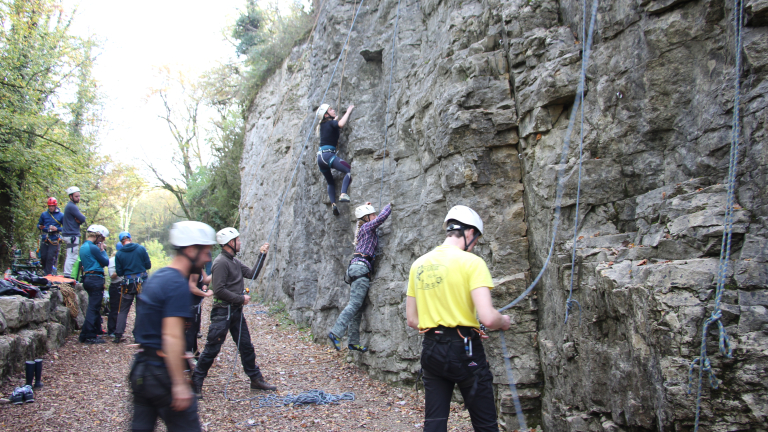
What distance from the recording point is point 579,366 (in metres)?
3.88

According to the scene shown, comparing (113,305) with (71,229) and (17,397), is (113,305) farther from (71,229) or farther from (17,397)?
(17,397)

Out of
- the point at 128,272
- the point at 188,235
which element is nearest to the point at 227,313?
the point at 188,235

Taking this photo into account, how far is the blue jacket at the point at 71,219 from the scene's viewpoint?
9.66 metres

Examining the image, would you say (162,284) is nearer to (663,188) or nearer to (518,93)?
(663,188)

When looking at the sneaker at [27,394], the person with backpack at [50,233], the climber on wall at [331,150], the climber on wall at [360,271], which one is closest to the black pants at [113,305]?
the person with backpack at [50,233]

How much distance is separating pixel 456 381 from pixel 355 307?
4.03m

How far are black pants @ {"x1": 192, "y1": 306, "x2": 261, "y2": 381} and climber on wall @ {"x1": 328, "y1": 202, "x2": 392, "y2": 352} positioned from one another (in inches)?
54.8

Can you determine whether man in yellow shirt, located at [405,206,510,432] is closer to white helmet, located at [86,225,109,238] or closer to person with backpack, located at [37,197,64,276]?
white helmet, located at [86,225,109,238]

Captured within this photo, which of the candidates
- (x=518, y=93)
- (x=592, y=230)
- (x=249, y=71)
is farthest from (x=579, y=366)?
(x=249, y=71)

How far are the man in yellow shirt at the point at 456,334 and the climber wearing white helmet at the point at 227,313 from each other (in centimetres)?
326

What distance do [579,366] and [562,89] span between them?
107 inches

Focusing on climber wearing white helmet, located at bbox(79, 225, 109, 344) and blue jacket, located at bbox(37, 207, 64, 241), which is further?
blue jacket, located at bbox(37, 207, 64, 241)

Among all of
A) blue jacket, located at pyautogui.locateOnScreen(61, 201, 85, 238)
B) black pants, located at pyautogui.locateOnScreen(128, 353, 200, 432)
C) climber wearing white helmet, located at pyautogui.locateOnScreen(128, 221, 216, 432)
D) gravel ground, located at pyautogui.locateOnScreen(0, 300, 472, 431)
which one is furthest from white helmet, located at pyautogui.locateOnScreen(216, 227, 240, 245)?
blue jacket, located at pyautogui.locateOnScreen(61, 201, 85, 238)

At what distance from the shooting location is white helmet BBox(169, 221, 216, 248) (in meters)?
2.90
